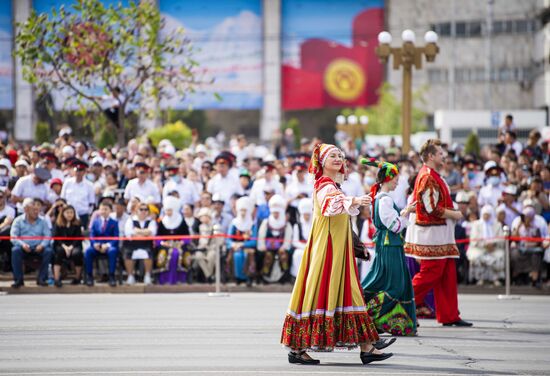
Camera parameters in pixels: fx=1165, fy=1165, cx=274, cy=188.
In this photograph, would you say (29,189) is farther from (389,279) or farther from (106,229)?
(389,279)

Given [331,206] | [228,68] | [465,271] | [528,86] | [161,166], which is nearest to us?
[331,206]

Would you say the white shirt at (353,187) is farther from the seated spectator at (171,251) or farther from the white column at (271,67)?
the white column at (271,67)

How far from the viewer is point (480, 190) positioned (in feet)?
80.6

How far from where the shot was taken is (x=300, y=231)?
74.2 ft

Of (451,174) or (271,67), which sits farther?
(271,67)

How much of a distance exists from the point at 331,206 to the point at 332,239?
435mm

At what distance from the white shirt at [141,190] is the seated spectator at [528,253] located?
723cm

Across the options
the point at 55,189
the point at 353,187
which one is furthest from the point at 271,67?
the point at 55,189

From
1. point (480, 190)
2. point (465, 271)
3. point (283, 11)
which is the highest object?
point (283, 11)

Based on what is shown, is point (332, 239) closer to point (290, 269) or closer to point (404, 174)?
point (290, 269)

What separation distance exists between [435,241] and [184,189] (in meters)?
9.88

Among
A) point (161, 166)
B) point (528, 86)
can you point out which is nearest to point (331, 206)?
point (161, 166)

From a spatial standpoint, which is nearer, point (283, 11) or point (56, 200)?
point (56, 200)

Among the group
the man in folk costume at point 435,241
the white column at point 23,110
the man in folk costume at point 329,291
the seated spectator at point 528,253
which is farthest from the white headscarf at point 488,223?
the white column at point 23,110
